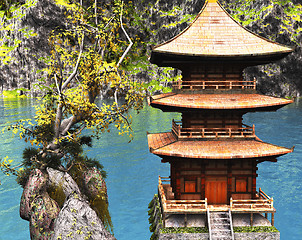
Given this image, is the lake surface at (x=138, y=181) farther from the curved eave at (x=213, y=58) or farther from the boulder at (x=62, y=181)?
the curved eave at (x=213, y=58)

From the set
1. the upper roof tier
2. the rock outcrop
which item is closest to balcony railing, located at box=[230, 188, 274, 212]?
the rock outcrop

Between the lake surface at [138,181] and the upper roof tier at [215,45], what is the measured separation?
1349cm

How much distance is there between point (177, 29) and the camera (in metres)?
143

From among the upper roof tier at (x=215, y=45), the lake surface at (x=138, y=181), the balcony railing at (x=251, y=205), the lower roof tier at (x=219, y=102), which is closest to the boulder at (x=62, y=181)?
the lake surface at (x=138, y=181)

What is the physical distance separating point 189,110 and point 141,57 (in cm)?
13208

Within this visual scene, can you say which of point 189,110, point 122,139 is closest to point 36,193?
point 189,110

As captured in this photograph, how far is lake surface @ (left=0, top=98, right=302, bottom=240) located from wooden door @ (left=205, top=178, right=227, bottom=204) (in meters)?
10.6

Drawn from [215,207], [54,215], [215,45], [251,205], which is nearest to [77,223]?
[54,215]

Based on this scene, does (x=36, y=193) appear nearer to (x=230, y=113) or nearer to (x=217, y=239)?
(x=217, y=239)

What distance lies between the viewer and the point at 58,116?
23.1m

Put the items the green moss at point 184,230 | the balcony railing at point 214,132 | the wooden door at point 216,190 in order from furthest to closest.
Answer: the wooden door at point 216,190
the balcony railing at point 214,132
the green moss at point 184,230

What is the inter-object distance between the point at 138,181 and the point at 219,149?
2860 centimetres

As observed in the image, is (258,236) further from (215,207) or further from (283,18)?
(283,18)

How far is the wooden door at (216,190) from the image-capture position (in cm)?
2128
